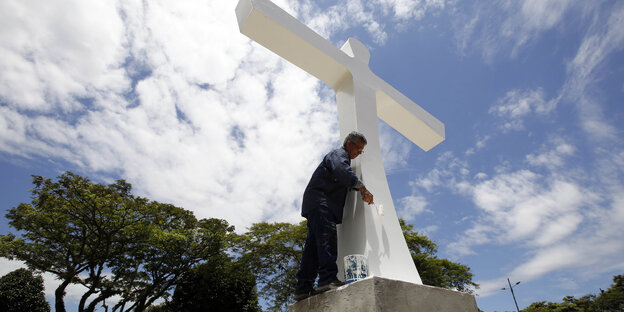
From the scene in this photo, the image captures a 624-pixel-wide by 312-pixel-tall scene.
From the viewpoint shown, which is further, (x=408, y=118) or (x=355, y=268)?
(x=408, y=118)

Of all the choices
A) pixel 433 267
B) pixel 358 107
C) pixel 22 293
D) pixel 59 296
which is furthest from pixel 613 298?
pixel 22 293

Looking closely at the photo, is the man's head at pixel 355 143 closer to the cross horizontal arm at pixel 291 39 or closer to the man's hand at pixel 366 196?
the man's hand at pixel 366 196

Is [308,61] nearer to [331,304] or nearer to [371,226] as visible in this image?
[371,226]

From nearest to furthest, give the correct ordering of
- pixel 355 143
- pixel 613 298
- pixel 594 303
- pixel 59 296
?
pixel 355 143 → pixel 59 296 → pixel 613 298 → pixel 594 303

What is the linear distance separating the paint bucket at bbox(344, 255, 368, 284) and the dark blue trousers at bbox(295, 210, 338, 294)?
0.34 feet

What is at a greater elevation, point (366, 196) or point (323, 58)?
point (323, 58)

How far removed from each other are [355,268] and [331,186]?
0.69 metres

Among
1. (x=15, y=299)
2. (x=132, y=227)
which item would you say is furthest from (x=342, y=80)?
(x=15, y=299)

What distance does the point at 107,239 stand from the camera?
533 inches

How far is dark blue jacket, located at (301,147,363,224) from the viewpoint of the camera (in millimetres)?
2582

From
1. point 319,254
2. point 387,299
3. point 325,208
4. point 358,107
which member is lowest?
point 387,299

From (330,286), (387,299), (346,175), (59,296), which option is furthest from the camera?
(59,296)

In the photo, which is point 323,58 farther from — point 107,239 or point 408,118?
point 107,239

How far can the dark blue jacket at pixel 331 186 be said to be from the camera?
258 cm
